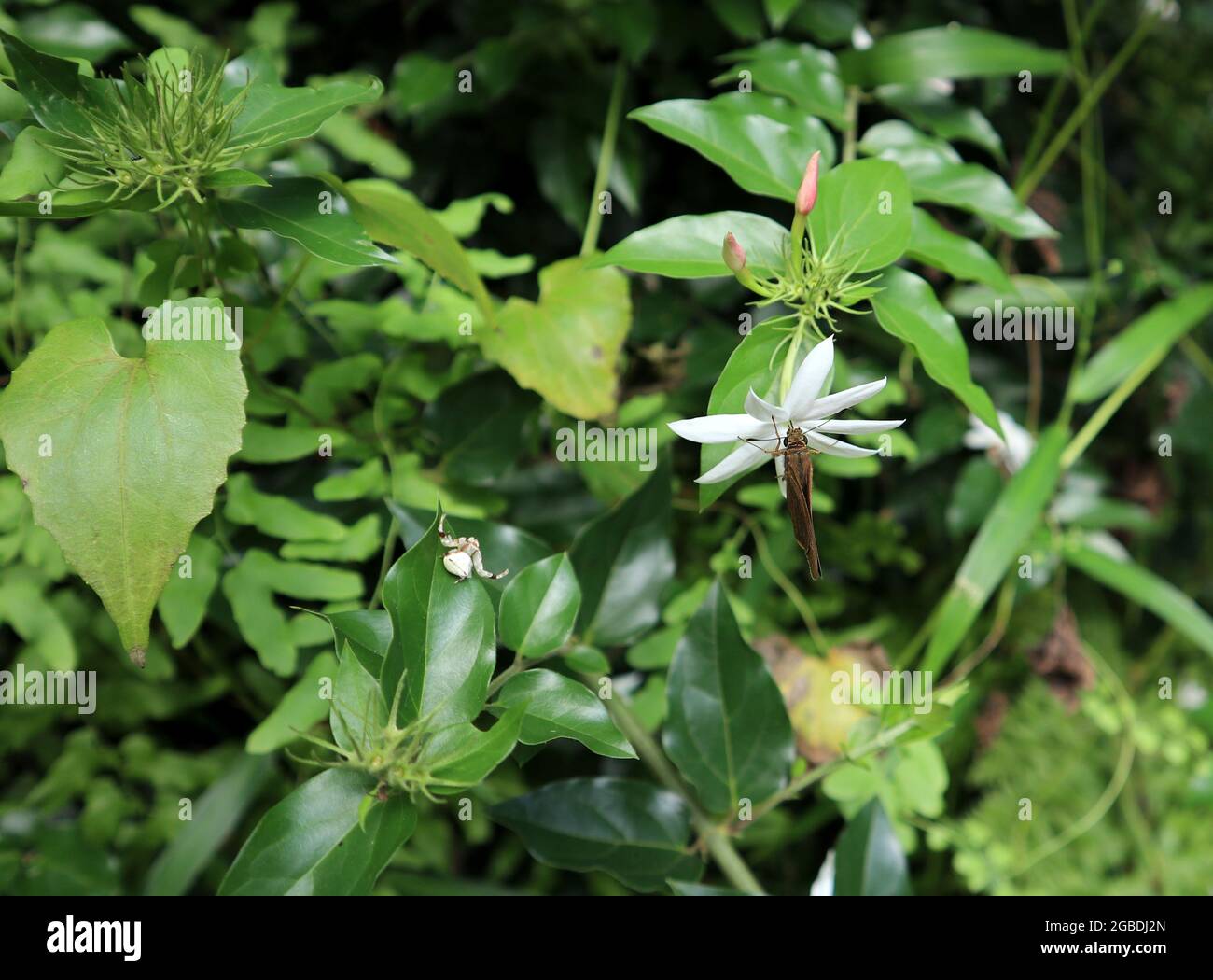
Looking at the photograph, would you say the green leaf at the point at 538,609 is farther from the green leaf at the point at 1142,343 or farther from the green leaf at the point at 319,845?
the green leaf at the point at 1142,343

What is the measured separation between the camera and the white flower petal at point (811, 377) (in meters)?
0.53

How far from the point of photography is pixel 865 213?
2.03 feet

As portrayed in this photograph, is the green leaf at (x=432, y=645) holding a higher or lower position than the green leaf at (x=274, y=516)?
lower

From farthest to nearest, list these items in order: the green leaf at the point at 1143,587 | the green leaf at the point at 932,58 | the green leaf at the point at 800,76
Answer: the green leaf at the point at 1143,587, the green leaf at the point at 932,58, the green leaf at the point at 800,76

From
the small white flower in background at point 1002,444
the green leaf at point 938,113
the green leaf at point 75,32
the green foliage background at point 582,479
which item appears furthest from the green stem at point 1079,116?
the green leaf at point 75,32

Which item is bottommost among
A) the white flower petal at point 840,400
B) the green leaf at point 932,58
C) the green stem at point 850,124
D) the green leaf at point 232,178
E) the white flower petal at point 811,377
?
the white flower petal at point 840,400

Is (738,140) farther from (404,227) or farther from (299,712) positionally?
(299,712)

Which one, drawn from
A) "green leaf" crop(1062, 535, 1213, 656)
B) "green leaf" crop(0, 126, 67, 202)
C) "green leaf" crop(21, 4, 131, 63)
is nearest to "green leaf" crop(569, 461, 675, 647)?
"green leaf" crop(0, 126, 67, 202)

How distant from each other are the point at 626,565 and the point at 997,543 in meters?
0.46

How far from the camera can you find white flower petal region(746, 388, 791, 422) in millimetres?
521

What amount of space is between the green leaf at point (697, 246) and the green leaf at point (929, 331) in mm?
80

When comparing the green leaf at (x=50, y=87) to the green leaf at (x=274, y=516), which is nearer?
the green leaf at (x=50, y=87)

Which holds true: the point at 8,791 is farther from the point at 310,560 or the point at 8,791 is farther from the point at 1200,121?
the point at 1200,121
